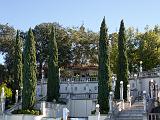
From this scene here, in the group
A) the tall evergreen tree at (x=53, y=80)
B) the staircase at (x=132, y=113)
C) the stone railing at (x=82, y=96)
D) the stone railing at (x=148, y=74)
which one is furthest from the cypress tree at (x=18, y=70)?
the staircase at (x=132, y=113)

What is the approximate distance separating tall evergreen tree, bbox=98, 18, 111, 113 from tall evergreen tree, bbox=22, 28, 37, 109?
7436 millimetres

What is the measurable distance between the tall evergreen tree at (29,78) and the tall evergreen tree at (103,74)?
7436 mm

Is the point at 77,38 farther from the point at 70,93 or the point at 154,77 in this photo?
the point at 154,77

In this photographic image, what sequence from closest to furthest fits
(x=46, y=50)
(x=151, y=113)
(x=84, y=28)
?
1. (x=151, y=113)
2. (x=46, y=50)
3. (x=84, y=28)

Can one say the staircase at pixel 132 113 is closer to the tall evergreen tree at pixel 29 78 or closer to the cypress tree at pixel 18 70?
the tall evergreen tree at pixel 29 78

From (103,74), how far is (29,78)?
8090 millimetres

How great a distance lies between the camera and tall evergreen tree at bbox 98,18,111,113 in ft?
125

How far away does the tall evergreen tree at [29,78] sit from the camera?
4134 centimetres

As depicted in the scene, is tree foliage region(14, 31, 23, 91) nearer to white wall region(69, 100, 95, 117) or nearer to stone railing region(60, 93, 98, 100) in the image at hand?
stone railing region(60, 93, 98, 100)

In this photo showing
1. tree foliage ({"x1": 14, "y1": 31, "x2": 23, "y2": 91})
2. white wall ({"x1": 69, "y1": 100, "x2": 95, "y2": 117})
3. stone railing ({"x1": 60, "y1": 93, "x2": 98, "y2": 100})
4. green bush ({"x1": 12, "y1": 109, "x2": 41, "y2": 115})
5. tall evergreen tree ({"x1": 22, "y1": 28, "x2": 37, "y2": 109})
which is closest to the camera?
green bush ({"x1": 12, "y1": 109, "x2": 41, "y2": 115})

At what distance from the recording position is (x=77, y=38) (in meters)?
62.8

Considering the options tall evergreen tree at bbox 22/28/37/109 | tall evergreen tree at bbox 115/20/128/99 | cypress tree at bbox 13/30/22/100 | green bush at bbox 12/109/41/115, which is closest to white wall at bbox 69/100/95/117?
green bush at bbox 12/109/41/115

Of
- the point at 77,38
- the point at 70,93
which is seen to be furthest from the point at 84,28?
the point at 70,93

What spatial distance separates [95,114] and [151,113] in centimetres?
555
